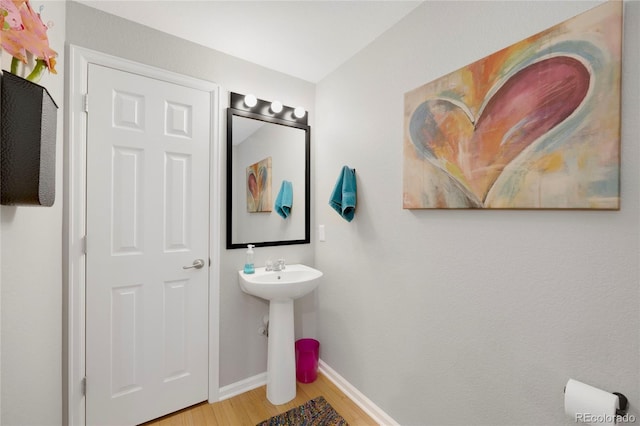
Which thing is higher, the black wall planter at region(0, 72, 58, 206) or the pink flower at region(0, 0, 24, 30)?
the pink flower at region(0, 0, 24, 30)

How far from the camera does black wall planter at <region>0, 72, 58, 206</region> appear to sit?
758mm

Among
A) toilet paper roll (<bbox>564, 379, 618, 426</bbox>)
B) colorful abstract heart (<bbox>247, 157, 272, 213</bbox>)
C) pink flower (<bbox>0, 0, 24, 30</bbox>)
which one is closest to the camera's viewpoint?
pink flower (<bbox>0, 0, 24, 30</bbox>)

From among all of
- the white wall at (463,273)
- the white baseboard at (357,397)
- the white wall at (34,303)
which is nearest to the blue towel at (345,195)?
the white wall at (463,273)

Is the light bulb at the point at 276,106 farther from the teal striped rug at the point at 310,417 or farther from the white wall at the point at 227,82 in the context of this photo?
the teal striped rug at the point at 310,417

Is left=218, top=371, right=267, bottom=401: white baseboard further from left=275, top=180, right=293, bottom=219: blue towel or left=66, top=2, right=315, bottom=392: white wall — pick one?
left=275, top=180, right=293, bottom=219: blue towel

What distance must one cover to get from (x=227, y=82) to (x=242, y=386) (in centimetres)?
222

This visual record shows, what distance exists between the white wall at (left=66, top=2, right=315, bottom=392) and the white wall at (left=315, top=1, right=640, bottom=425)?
0.42 metres

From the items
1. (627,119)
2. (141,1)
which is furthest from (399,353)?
(141,1)

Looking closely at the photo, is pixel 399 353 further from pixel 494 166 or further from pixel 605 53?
pixel 605 53

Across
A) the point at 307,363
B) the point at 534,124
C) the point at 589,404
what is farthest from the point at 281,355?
the point at 534,124

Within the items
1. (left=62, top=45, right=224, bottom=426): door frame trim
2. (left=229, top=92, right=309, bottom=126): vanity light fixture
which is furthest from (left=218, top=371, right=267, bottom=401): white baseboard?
(left=229, top=92, right=309, bottom=126): vanity light fixture

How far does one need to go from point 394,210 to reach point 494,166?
0.60 m

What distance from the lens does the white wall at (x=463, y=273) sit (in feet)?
2.96

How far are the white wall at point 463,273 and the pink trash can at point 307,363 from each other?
15 centimetres
